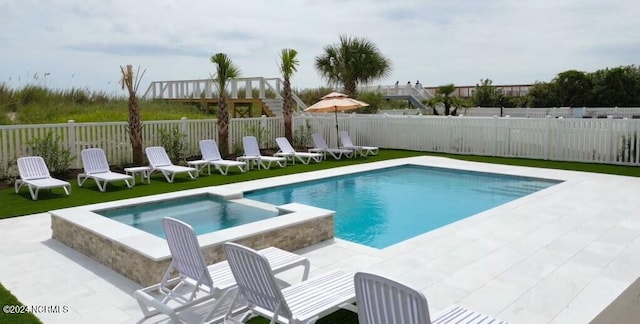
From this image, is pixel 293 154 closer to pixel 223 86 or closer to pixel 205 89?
pixel 223 86

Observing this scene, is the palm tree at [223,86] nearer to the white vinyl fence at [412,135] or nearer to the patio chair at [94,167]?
the white vinyl fence at [412,135]

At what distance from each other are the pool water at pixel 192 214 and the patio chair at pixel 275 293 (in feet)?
11.8

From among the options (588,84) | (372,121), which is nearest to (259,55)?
(372,121)

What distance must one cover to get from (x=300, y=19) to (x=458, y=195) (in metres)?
11.8

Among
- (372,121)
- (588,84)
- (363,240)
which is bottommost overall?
(363,240)

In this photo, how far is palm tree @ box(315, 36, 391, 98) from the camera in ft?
78.4

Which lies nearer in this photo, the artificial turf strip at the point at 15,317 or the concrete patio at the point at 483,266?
the artificial turf strip at the point at 15,317

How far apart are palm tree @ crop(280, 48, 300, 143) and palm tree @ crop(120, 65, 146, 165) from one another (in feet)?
18.2

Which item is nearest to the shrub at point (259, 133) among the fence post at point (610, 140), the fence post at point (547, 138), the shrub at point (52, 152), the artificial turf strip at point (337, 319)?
the shrub at point (52, 152)

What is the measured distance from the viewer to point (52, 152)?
12695mm

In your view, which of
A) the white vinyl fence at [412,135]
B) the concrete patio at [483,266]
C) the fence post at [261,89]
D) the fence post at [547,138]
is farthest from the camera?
the fence post at [261,89]

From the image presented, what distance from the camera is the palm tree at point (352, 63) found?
23.9 m

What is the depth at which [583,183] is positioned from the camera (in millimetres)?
11133

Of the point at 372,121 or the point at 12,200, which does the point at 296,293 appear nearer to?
the point at 12,200
